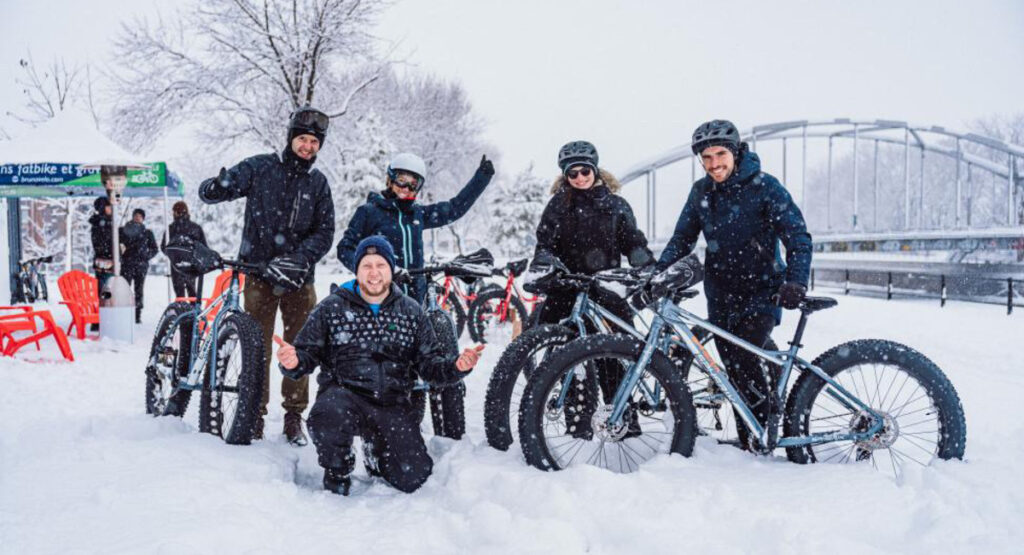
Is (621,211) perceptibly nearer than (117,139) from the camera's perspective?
Yes

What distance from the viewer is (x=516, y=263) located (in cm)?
430

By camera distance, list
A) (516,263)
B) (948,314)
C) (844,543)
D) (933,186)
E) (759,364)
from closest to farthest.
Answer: (844,543)
(759,364)
(516,263)
(948,314)
(933,186)

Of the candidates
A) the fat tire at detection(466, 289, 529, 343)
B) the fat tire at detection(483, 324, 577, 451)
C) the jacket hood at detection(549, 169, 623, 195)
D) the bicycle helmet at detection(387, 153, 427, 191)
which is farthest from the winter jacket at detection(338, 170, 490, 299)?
the fat tire at detection(466, 289, 529, 343)

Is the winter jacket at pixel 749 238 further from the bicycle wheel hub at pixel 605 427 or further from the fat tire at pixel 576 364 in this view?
the bicycle wheel hub at pixel 605 427

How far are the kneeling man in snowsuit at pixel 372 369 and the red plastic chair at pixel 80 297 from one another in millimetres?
6523

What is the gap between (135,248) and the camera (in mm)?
9289

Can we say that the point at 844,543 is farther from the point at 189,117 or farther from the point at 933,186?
the point at 933,186

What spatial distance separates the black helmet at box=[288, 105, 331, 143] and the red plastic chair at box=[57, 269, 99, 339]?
5.91 metres

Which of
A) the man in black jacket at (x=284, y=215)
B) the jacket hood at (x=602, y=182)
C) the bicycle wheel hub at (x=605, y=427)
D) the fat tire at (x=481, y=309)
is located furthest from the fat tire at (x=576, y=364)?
the fat tire at (x=481, y=309)

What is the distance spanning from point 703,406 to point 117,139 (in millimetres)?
19384

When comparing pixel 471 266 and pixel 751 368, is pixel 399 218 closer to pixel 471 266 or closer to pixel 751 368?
pixel 471 266

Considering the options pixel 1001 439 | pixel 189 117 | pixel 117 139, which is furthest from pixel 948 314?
pixel 117 139

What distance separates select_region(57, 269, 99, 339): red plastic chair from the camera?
305 inches

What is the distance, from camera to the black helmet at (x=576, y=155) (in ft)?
11.8
